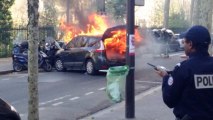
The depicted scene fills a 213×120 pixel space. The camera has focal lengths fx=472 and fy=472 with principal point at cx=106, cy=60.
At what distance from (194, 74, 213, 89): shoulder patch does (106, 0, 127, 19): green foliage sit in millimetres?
35176

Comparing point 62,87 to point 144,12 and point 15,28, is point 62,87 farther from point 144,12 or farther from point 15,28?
point 144,12

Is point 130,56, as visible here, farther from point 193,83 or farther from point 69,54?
point 69,54

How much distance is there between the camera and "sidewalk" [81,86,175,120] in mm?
9078

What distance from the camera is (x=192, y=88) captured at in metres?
4.07

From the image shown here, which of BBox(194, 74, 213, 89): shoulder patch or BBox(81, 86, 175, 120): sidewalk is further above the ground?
BBox(194, 74, 213, 89): shoulder patch

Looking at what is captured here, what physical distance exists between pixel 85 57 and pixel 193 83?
1386 cm

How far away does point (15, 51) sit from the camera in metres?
20.1

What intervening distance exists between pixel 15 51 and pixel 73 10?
10713mm

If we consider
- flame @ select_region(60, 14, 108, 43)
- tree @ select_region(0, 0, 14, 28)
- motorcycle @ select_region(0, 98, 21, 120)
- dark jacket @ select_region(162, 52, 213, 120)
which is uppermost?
tree @ select_region(0, 0, 14, 28)

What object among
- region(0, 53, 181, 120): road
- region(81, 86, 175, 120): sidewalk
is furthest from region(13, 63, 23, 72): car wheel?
region(81, 86, 175, 120): sidewalk

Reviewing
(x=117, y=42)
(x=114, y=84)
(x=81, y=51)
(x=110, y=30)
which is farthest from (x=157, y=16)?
(x=114, y=84)

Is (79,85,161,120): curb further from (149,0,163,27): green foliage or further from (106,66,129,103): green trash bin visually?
(149,0,163,27): green foliage

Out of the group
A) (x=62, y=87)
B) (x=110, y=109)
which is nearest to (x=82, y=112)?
(x=110, y=109)

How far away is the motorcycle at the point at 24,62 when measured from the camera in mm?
19453
